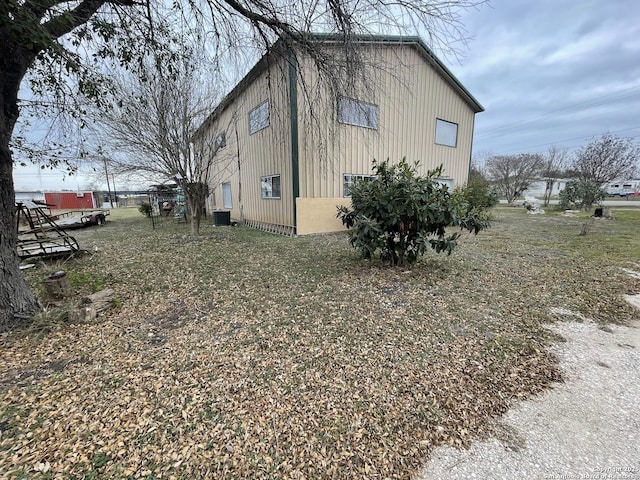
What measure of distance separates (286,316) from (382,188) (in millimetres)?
2580

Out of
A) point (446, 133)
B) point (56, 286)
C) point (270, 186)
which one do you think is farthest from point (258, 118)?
point (446, 133)

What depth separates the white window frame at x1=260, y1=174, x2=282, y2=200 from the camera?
30.0ft

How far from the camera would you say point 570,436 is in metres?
1.69

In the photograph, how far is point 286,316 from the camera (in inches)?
128

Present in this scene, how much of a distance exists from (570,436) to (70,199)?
3296cm

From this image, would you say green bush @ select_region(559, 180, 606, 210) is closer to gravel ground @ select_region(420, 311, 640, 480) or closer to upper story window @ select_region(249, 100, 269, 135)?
upper story window @ select_region(249, 100, 269, 135)

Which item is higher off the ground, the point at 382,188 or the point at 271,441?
the point at 382,188

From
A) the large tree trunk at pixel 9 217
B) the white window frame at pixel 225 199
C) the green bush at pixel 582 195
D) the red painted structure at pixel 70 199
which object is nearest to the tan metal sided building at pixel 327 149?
the white window frame at pixel 225 199

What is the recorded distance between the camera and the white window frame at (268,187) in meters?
9.13

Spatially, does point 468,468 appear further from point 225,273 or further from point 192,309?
point 225,273

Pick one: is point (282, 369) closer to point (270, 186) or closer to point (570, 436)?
point (570, 436)

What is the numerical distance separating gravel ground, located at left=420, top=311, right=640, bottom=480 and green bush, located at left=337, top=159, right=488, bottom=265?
2360 mm

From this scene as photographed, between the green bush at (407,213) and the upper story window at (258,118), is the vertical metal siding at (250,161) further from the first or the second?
the green bush at (407,213)

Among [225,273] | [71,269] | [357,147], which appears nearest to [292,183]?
[357,147]
